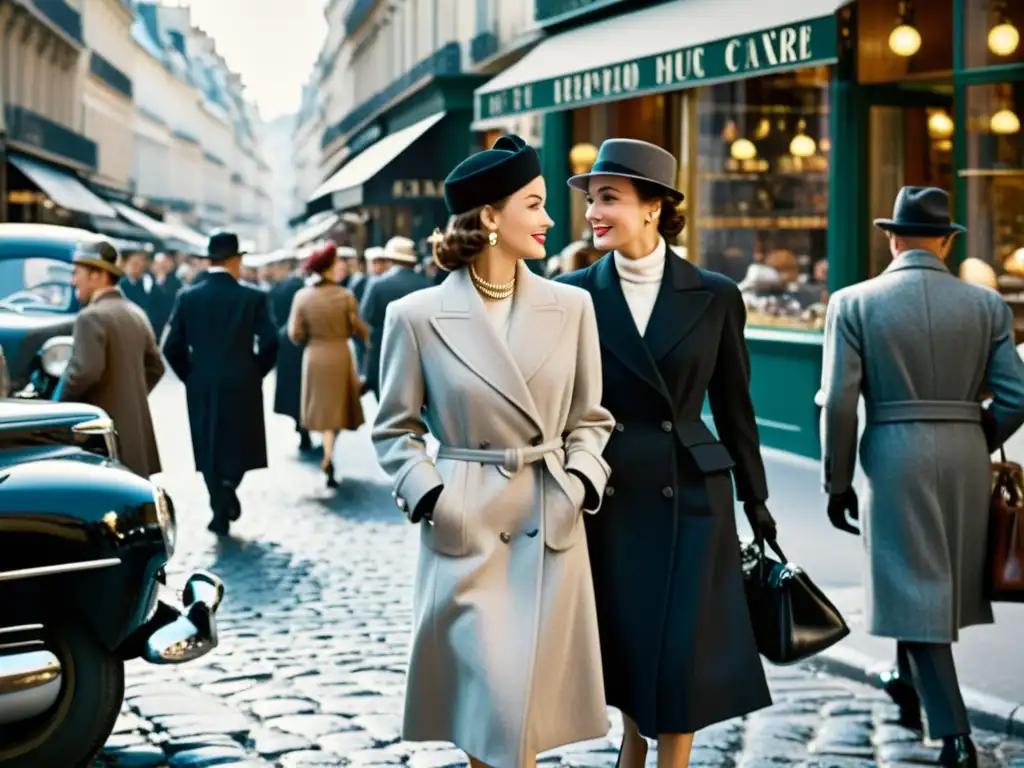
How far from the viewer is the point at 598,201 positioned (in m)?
5.04

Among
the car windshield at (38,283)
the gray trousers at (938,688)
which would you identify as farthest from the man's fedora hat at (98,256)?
the gray trousers at (938,688)

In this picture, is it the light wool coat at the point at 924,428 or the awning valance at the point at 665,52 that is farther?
the awning valance at the point at 665,52

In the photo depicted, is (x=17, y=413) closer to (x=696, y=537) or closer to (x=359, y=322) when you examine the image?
(x=696, y=537)

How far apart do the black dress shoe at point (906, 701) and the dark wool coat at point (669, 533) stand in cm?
151

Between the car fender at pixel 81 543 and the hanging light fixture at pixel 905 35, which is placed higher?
the hanging light fixture at pixel 905 35

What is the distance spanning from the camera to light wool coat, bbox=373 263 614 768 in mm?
4332

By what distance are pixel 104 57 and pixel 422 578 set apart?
63.1 m

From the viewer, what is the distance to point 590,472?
448 cm

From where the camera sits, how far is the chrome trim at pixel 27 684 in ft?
17.3

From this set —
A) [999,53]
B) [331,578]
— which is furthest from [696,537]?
[999,53]

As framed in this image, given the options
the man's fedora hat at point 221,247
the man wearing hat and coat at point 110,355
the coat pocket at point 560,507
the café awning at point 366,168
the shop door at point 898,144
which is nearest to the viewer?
the coat pocket at point 560,507

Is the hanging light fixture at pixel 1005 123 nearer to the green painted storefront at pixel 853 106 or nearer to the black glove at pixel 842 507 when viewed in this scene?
the green painted storefront at pixel 853 106

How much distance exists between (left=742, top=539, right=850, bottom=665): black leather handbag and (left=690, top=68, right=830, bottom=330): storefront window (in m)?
9.02

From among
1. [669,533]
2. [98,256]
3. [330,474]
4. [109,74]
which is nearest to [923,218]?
[669,533]
